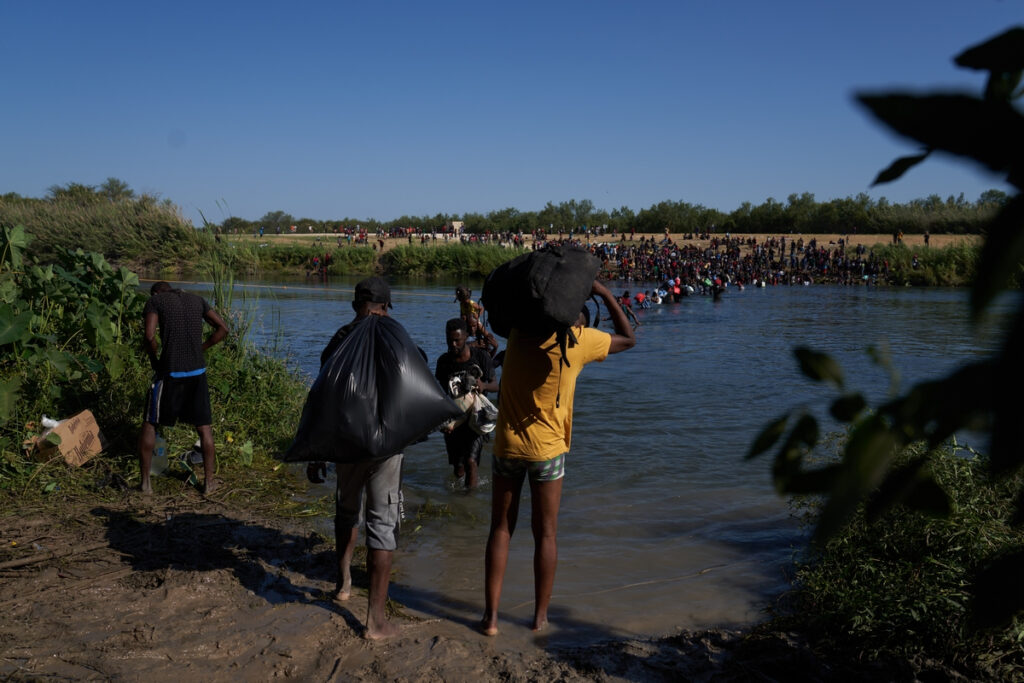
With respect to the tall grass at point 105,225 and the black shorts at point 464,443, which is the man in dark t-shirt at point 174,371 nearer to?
the black shorts at point 464,443

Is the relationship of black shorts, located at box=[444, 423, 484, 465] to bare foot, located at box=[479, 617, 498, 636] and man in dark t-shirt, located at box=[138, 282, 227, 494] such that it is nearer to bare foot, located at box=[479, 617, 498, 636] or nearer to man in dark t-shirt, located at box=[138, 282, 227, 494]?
man in dark t-shirt, located at box=[138, 282, 227, 494]

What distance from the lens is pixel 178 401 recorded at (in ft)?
18.9

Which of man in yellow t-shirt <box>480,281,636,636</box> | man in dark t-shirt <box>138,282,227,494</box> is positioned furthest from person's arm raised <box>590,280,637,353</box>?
man in dark t-shirt <box>138,282,227,494</box>

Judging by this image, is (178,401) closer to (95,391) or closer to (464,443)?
(95,391)

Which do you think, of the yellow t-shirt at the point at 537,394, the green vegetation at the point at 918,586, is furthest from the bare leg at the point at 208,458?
the green vegetation at the point at 918,586

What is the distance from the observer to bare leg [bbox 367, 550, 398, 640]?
3.93 m

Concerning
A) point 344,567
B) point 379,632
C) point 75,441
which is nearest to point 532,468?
point 379,632

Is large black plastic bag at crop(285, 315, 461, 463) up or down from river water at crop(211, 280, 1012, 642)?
up

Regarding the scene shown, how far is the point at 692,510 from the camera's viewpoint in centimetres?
670

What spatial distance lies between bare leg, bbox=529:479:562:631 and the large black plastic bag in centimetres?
63

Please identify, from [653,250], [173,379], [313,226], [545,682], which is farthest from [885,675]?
[313,226]

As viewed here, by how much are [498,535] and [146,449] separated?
10.2ft

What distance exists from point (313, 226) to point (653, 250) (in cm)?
5474

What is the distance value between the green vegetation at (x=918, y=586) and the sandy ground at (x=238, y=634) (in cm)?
19
